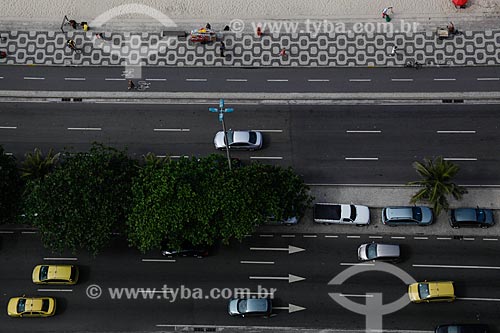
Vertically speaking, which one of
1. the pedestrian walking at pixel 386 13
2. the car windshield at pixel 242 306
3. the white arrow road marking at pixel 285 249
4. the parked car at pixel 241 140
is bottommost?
the car windshield at pixel 242 306

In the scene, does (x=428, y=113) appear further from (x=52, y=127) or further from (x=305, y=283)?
(x=52, y=127)

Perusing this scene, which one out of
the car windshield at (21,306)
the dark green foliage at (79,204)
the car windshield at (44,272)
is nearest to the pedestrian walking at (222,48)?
the dark green foliage at (79,204)

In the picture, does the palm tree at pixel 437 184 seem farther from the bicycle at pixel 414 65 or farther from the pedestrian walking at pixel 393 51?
the pedestrian walking at pixel 393 51

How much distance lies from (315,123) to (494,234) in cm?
2111

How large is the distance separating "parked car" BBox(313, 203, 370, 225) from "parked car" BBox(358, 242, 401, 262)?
257cm

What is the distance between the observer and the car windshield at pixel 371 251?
52.7 meters

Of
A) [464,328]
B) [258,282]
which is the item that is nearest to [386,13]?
[258,282]

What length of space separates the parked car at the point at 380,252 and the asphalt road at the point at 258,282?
47.6 inches

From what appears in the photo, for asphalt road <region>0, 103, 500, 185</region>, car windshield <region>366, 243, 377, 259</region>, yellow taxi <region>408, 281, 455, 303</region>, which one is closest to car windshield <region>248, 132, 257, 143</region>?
asphalt road <region>0, 103, 500, 185</region>

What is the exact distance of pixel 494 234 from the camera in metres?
53.7

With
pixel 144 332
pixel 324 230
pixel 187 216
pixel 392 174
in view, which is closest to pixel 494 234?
pixel 392 174

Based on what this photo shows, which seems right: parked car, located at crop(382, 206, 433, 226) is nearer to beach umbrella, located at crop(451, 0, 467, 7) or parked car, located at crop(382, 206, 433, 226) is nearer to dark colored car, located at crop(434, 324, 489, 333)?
dark colored car, located at crop(434, 324, 489, 333)

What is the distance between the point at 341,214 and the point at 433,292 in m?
11.1

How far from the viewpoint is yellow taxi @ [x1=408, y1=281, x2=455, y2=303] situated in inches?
1986
